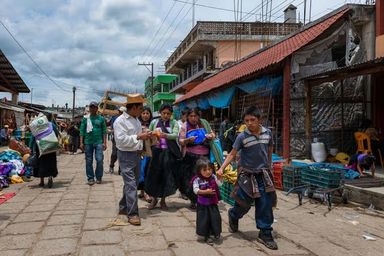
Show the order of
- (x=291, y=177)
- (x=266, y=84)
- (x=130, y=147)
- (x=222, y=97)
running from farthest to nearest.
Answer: (x=222, y=97) → (x=266, y=84) → (x=291, y=177) → (x=130, y=147)

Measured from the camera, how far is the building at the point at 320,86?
10.8 m

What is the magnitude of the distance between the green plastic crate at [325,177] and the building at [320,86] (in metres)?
2.75

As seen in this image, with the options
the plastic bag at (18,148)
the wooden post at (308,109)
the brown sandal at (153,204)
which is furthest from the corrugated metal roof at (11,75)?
the brown sandal at (153,204)

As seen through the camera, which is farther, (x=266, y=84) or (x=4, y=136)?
(x=4, y=136)

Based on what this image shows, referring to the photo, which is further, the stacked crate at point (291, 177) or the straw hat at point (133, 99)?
the stacked crate at point (291, 177)

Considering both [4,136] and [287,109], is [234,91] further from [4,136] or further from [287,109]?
[4,136]

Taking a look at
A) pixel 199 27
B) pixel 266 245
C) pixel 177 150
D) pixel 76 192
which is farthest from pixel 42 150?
pixel 199 27

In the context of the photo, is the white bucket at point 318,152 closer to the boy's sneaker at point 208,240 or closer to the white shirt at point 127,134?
the white shirt at point 127,134

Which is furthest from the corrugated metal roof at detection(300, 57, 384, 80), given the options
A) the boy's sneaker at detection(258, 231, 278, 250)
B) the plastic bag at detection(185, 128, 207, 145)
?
the boy's sneaker at detection(258, 231, 278, 250)

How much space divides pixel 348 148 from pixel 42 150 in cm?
830

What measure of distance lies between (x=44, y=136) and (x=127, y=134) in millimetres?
3687

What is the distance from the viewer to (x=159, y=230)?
17.8 ft

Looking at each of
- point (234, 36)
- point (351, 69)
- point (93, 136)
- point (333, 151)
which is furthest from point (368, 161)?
point (234, 36)

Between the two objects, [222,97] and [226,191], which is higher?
[222,97]
